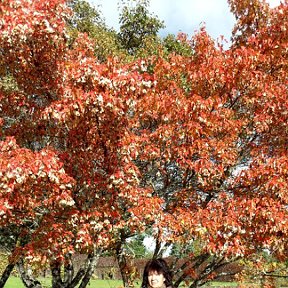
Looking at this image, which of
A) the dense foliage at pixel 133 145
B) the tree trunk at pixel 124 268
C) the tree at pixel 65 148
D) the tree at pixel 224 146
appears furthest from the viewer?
the tree trunk at pixel 124 268

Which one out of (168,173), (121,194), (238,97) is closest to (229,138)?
(238,97)

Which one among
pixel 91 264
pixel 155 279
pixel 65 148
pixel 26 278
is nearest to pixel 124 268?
pixel 91 264

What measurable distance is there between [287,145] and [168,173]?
7.76ft

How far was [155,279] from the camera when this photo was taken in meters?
4.84

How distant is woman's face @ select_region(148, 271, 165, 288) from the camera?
482 cm

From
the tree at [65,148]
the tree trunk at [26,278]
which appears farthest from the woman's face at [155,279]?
the tree trunk at [26,278]

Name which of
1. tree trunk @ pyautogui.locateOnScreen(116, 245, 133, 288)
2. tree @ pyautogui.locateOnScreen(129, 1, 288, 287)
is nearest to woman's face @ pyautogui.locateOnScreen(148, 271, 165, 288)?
tree @ pyautogui.locateOnScreen(129, 1, 288, 287)

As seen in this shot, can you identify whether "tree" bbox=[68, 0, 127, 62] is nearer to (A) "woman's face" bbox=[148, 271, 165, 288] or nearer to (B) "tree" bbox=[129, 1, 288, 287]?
(B) "tree" bbox=[129, 1, 288, 287]

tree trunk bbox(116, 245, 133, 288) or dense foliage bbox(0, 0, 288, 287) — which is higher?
dense foliage bbox(0, 0, 288, 287)

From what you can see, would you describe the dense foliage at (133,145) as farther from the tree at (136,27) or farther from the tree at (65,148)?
the tree at (136,27)

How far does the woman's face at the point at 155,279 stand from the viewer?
4820 millimetres

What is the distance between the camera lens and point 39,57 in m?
8.01

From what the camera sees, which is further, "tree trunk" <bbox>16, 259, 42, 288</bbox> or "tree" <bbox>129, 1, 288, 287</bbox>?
"tree trunk" <bbox>16, 259, 42, 288</bbox>

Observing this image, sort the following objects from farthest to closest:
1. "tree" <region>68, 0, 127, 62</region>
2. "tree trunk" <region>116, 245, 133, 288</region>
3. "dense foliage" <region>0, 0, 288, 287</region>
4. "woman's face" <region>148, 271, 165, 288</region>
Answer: "tree" <region>68, 0, 127, 62</region>, "tree trunk" <region>116, 245, 133, 288</region>, "dense foliage" <region>0, 0, 288, 287</region>, "woman's face" <region>148, 271, 165, 288</region>
